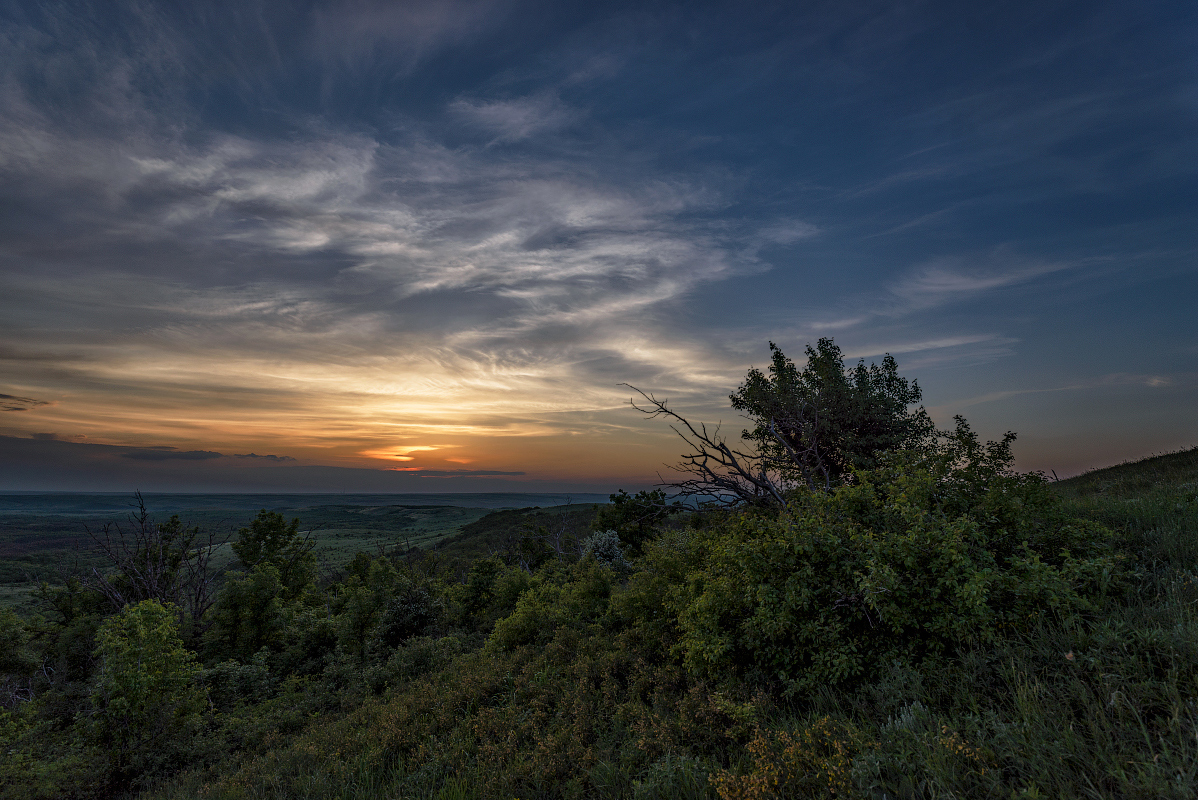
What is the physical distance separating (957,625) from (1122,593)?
8.19ft

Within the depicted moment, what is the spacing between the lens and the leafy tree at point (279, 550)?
38.7 metres

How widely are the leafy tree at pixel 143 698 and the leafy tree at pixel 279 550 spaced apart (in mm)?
23390

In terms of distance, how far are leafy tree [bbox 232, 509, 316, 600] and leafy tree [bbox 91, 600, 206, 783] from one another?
2339 centimetres

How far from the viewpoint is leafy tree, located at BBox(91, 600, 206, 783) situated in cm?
1425

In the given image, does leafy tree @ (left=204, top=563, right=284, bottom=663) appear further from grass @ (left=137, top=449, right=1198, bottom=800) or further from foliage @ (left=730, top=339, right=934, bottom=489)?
foliage @ (left=730, top=339, right=934, bottom=489)

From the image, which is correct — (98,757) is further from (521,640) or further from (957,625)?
(957,625)

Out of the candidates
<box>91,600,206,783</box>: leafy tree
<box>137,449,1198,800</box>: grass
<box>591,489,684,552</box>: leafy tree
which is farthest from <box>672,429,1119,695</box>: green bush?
<box>591,489,684,552</box>: leafy tree

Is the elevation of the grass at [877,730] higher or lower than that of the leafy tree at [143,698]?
higher

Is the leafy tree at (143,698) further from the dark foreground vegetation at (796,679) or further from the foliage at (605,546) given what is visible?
the foliage at (605,546)

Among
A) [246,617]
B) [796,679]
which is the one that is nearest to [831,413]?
[796,679]

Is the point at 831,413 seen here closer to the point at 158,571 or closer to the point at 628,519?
the point at 628,519

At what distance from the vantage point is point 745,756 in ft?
19.0

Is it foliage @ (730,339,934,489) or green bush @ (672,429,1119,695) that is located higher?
foliage @ (730,339,934,489)

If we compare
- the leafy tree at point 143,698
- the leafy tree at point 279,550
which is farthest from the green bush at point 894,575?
the leafy tree at point 279,550
